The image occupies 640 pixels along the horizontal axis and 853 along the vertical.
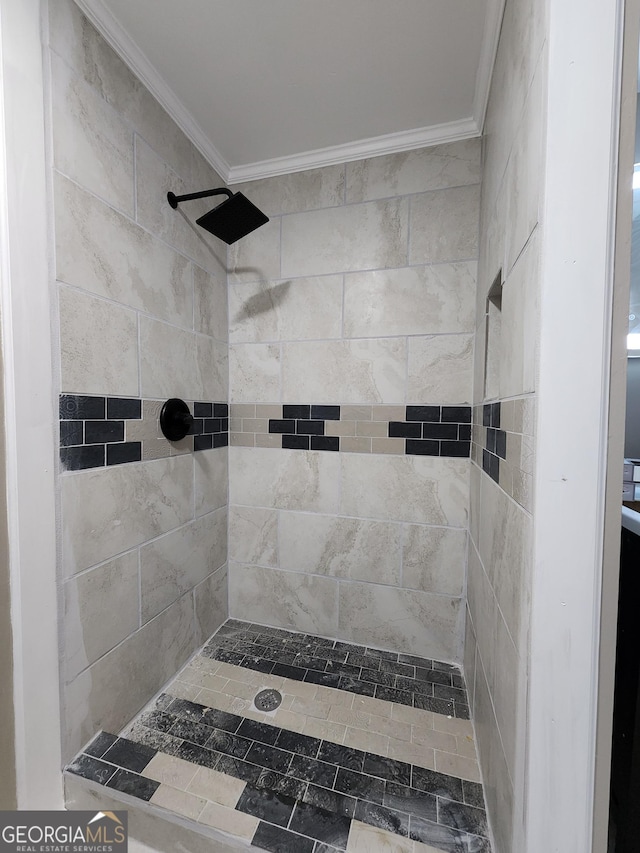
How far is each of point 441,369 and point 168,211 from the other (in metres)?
1.13

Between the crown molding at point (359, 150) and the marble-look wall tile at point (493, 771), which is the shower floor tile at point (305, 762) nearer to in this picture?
the marble-look wall tile at point (493, 771)

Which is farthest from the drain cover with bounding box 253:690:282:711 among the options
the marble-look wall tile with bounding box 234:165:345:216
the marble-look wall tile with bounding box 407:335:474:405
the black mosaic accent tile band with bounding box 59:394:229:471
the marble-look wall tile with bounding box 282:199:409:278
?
the marble-look wall tile with bounding box 234:165:345:216

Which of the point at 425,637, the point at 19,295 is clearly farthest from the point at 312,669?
the point at 19,295

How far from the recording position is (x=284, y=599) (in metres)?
1.51

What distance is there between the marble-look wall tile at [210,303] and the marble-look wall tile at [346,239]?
29cm

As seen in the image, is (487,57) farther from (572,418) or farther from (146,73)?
(572,418)

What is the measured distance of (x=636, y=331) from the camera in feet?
4.63

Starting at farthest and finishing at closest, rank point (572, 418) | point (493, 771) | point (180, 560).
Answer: point (180, 560) → point (493, 771) → point (572, 418)

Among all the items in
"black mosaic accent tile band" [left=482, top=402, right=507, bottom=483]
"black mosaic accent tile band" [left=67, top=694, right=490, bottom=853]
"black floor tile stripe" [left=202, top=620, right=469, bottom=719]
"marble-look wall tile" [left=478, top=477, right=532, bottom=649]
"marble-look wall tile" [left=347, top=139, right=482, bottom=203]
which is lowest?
"black floor tile stripe" [left=202, top=620, right=469, bottom=719]

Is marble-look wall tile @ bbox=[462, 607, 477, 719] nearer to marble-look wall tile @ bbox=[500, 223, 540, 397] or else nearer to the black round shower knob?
marble-look wall tile @ bbox=[500, 223, 540, 397]

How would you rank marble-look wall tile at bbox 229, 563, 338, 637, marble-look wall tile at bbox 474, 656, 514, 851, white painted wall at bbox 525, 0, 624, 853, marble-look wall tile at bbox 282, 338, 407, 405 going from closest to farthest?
white painted wall at bbox 525, 0, 624, 853, marble-look wall tile at bbox 474, 656, 514, 851, marble-look wall tile at bbox 282, 338, 407, 405, marble-look wall tile at bbox 229, 563, 338, 637

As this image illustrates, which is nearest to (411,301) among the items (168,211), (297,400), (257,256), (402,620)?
(297,400)

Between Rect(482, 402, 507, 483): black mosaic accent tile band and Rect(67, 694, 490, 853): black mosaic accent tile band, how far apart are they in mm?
784

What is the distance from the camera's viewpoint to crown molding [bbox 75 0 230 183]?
0.89 metres
